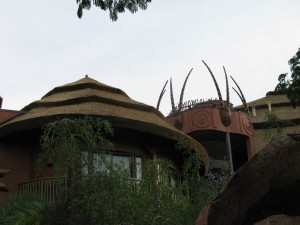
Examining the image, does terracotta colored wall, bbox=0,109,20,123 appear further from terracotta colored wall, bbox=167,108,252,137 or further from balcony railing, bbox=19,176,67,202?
terracotta colored wall, bbox=167,108,252,137

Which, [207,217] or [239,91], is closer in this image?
[207,217]

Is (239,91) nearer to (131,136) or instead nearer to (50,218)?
(131,136)

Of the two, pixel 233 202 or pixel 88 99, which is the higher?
pixel 88 99

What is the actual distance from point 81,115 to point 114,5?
7737 mm

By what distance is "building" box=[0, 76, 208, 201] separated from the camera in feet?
49.9

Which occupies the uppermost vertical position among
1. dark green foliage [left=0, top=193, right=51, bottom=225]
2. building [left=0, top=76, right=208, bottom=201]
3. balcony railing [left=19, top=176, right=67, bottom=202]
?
building [left=0, top=76, right=208, bottom=201]

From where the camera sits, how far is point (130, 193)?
909 centimetres

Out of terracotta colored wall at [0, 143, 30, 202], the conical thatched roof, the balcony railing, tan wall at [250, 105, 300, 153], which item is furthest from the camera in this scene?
tan wall at [250, 105, 300, 153]

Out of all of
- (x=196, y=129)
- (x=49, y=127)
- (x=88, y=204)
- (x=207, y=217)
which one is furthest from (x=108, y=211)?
(x=196, y=129)

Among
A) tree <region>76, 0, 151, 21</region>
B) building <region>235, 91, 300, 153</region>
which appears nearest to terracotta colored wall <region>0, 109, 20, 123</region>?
tree <region>76, 0, 151, 21</region>

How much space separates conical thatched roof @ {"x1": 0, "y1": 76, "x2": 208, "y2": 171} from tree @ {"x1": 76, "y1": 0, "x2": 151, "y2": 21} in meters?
7.63

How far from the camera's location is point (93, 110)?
15195mm

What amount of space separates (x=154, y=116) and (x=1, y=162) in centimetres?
518

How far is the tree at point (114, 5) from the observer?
7.39 m
